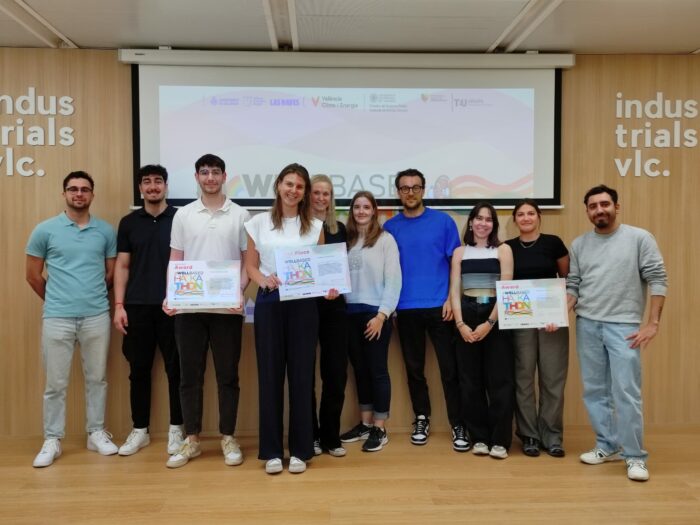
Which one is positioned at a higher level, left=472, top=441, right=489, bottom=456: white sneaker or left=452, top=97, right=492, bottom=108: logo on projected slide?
left=452, top=97, right=492, bottom=108: logo on projected slide

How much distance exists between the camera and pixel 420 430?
11.6 ft

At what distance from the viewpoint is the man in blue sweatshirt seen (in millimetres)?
3445

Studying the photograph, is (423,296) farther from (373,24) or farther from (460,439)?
(373,24)

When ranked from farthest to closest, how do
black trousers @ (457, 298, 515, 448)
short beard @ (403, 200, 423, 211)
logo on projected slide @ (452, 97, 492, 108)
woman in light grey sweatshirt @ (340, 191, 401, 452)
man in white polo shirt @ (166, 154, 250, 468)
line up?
logo on projected slide @ (452, 97, 492, 108), short beard @ (403, 200, 423, 211), woman in light grey sweatshirt @ (340, 191, 401, 452), black trousers @ (457, 298, 515, 448), man in white polo shirt @ (166, 154, 250, 468)

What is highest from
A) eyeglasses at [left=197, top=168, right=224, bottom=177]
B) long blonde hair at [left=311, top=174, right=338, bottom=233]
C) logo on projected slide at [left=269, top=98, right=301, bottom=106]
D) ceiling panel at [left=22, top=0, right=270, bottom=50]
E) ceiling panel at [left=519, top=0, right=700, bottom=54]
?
ceiling panel at [left=519, top=0, right=700, bottom=54]

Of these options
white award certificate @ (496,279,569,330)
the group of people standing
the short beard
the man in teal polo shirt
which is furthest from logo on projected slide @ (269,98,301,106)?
white award certificate @ (496,279,569,330)

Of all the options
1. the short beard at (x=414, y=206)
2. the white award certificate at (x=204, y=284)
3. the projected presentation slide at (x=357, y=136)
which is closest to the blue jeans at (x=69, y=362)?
the white award certificate at (x=204, y=284)

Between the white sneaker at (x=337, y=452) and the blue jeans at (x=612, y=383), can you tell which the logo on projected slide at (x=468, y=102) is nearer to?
the blue jeans at (x=612, y=383)

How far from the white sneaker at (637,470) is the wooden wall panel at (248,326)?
95 centimetres

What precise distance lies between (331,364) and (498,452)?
1.08 m

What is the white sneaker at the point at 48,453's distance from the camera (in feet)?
10.3

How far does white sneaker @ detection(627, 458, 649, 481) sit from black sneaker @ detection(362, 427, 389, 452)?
137 cm

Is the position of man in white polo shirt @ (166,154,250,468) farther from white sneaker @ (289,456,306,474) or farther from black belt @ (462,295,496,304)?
black belt @ (462,295,496,304)

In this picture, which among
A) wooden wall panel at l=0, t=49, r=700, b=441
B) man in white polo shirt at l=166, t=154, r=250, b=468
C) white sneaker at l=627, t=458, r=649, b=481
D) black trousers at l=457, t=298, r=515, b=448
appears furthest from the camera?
wooden wall panel at l=0, t=49, r=700, b=441
